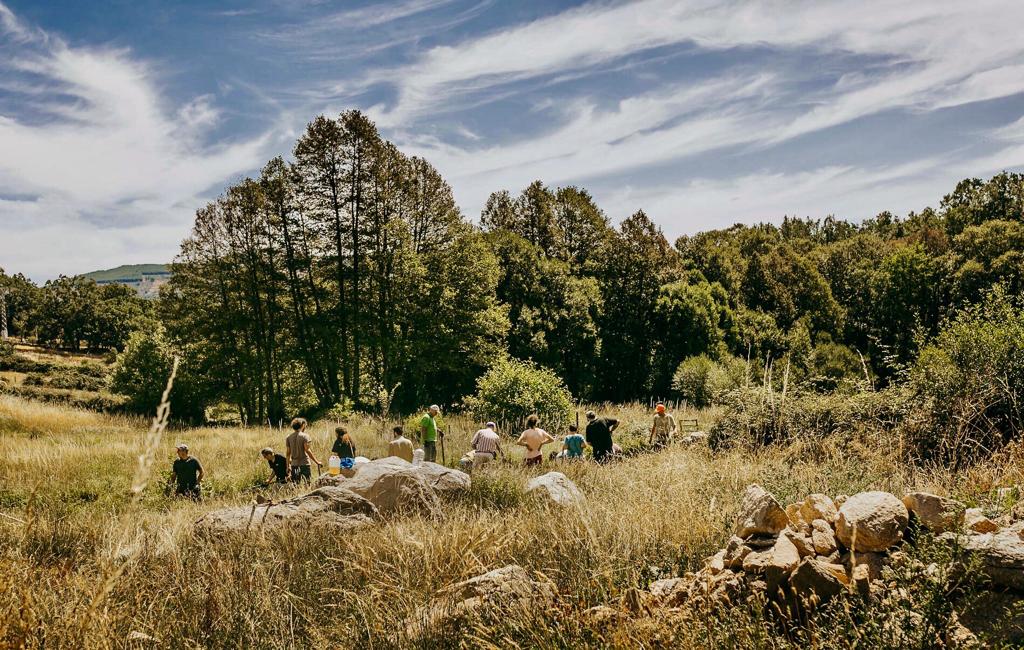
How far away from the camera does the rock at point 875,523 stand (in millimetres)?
3625

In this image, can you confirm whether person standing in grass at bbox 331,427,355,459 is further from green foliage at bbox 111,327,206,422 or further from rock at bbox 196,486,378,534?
green foliage at bbox 111,327,206,422

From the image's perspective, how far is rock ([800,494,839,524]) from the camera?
419cm

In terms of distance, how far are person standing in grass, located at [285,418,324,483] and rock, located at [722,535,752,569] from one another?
8.59 metres

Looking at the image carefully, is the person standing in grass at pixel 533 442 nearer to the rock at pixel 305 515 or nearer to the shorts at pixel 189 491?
the rock at pixel 305 515

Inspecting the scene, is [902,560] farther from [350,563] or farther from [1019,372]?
[1019,372]

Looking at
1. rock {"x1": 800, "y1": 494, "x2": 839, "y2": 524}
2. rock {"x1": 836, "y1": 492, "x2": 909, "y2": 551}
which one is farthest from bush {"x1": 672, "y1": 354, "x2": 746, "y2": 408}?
rock {"x1": 836, "y1": 492, "x2": 909, "y2": 551}

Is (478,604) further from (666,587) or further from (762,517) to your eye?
(762,517)

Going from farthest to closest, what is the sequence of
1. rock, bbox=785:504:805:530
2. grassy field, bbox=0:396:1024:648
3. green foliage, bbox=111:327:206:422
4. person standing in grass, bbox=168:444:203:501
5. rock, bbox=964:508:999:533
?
green foliage, bbox=111:327:206:422 → person standing in grass, bbox=168:444:203:501 → rock, bbox=785:504:805:530 → rock, bbox=964:508:999:533 → grassy field, bbox=0:396:1024:648

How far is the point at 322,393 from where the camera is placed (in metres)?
28.3

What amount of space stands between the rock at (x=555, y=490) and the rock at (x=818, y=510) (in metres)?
2.20

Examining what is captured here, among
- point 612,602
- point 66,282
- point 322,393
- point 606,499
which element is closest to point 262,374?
point 322,393

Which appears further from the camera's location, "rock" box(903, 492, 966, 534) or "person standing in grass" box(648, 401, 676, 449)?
"person standing in grass" box(648, 401, 676, 449)

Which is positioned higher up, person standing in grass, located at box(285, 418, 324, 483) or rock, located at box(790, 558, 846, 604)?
rock, located at box(790, 558, 846, 604)

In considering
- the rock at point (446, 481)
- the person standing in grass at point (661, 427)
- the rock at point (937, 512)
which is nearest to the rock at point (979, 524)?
the rock at point (937, 512)
